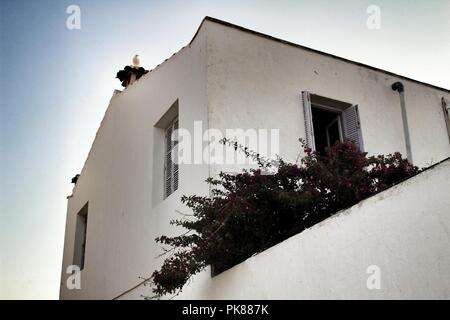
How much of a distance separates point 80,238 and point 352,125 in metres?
8.06

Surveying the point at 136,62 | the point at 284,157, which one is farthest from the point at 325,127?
the point at 136,62

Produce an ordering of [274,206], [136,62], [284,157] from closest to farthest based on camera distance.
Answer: [274,206]
[284,157]
[136,62]

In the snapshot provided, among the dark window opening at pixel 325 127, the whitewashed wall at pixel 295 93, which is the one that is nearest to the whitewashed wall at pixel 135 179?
the whitewashed wall at pixel 295 93

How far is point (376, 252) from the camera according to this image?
12.0ft

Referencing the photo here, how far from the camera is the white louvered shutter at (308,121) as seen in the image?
7.44 metres

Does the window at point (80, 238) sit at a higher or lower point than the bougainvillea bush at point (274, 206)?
higher

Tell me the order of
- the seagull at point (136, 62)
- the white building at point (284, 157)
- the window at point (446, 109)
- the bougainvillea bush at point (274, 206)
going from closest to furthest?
the white building at point (284, 157) → the bougainvillea bush at point (274, 206) → the window at point (446, 109) → the seagull at point (136, 62)

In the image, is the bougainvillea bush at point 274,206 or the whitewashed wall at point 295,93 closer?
the bougainvillea bush at point 274,206

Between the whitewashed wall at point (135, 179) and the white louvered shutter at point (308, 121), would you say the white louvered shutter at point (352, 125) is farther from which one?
the whitewashed wall at point (135, 179)

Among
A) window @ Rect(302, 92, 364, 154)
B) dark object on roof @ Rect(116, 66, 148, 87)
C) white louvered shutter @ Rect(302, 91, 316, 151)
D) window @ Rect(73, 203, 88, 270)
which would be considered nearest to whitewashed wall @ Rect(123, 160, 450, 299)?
white louvered shutter @ Rect(302, 91, 316, 151)

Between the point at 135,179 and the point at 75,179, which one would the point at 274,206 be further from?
the point at 75,179

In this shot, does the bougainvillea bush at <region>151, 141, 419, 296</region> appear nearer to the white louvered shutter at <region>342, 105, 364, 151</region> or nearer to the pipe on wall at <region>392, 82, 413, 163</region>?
the white louvered shutter at <region>342, 105, 364, 151</region>

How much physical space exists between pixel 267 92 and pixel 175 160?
184cm

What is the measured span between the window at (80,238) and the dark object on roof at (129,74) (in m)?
3.30
